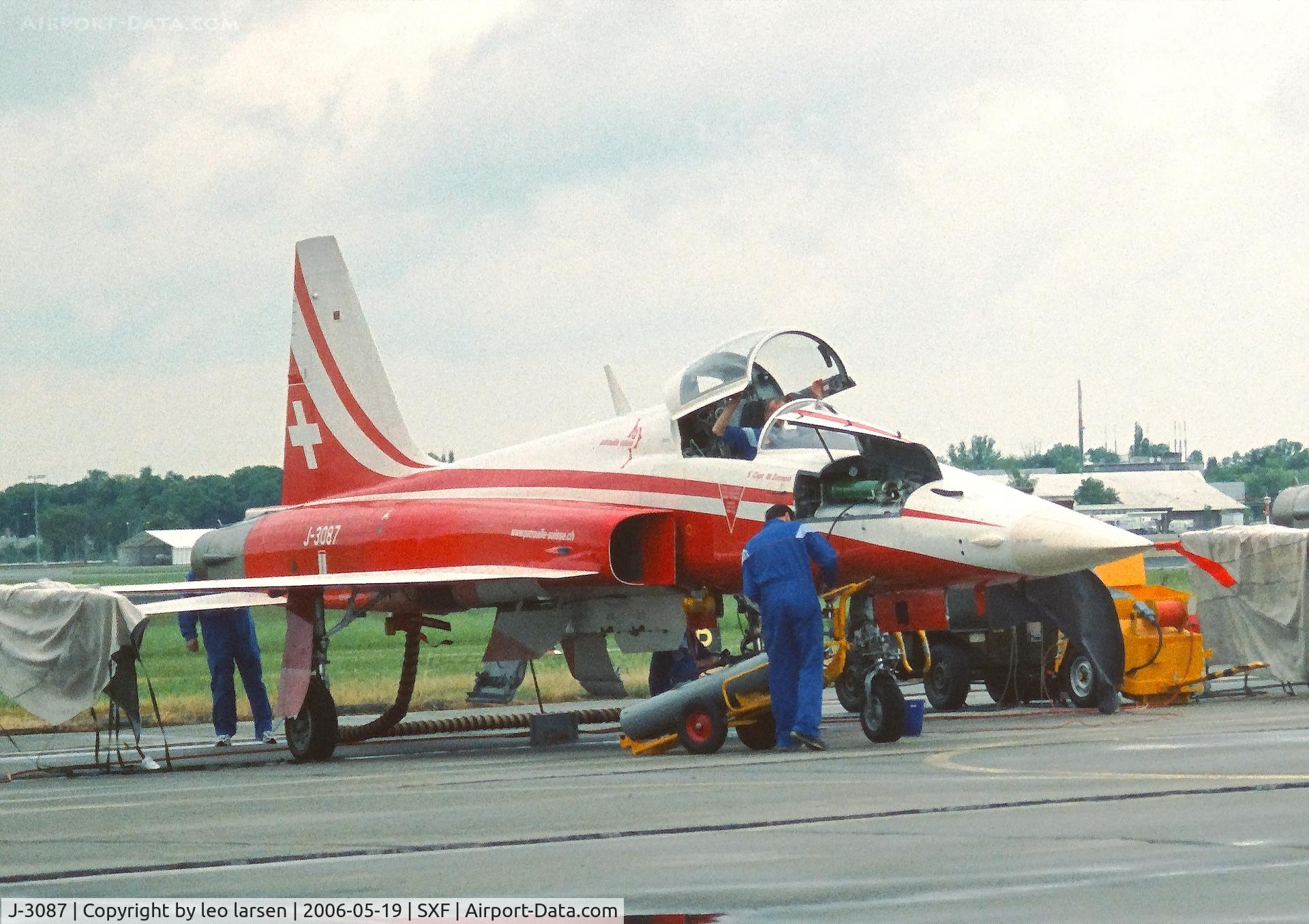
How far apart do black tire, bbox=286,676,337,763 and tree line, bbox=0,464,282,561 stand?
184 ft

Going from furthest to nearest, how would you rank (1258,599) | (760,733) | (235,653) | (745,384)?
(1258,599)
(235,653)
(745,384)
(760,733)

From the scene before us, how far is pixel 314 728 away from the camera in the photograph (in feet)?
49.9

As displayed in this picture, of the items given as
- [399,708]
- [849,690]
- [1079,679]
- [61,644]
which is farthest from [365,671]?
[61,644]

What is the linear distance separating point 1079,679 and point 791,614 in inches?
223

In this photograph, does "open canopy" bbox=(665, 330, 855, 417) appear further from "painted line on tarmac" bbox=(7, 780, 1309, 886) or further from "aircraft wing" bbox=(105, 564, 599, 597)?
"painted line on tarmac" bbox=(7, 780, 1309, 886)

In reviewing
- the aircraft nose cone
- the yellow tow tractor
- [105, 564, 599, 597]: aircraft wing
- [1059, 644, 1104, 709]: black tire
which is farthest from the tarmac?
[1059, 644, 1104, 709]: black tire

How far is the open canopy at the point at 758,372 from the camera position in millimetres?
15484

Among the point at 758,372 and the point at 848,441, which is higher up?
the point at 758,372

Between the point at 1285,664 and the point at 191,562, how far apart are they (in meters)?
11.3

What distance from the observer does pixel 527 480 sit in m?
17.0

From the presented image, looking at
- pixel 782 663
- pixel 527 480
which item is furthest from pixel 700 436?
pixel 782 663

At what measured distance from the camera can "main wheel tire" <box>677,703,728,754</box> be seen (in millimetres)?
13242

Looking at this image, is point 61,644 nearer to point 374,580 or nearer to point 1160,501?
point 374,580

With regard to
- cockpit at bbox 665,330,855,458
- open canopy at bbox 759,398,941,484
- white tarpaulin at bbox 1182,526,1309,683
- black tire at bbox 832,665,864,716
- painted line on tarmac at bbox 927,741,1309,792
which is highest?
cockpit at bbox 665,330,855,458
